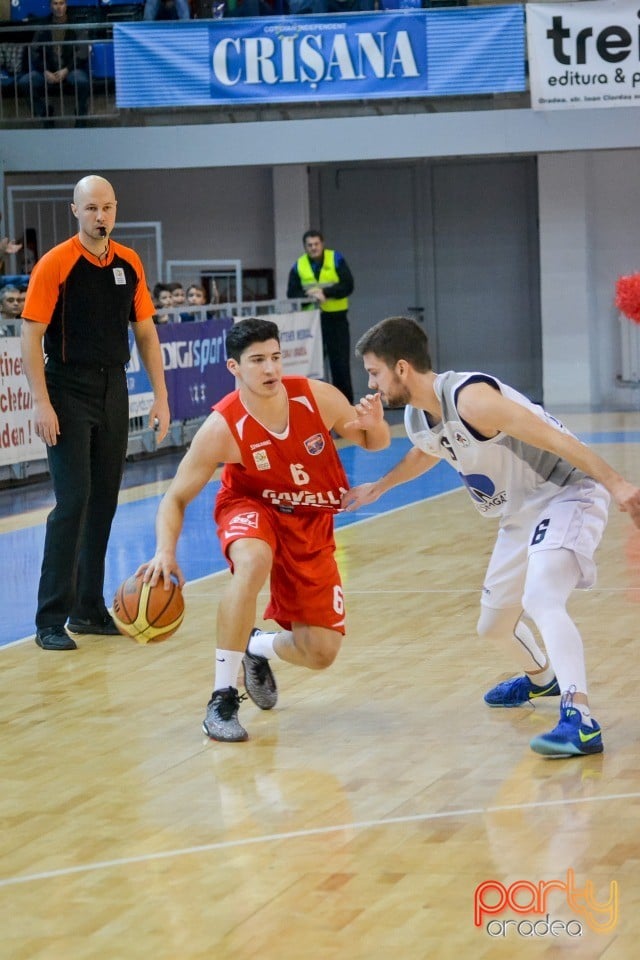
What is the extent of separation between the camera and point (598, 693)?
19.4 ft

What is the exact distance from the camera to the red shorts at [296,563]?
567 cm

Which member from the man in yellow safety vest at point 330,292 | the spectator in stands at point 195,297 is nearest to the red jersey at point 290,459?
the spectator in stands at point 195,297

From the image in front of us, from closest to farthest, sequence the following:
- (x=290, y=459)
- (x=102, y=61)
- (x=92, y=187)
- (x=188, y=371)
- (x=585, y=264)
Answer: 1. (x=290, y=459)
2. (x=92, y=187)
3. (x=188, y=371)
4. (x=102, y=61)
5. (x=585, y=264)

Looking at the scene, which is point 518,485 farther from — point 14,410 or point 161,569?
point 14,410

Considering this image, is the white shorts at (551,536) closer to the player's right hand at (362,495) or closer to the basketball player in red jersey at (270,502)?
the player's right hand at (362,495)

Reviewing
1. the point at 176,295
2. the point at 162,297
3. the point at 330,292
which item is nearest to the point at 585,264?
the point at 330,292

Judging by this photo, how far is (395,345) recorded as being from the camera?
203 inches

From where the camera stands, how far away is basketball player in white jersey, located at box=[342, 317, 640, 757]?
4980mm

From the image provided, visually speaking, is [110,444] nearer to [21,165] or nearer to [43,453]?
[43,453]

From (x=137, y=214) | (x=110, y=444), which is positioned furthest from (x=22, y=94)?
(x=110, y=444)

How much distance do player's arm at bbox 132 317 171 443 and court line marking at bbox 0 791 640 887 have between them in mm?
3163

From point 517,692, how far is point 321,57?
1279 cm

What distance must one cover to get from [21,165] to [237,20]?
10.3 ft

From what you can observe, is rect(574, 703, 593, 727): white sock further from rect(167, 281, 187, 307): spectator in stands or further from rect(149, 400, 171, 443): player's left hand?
rect(167, 281, 187, 307): spectator in stands
